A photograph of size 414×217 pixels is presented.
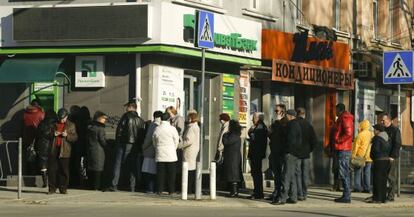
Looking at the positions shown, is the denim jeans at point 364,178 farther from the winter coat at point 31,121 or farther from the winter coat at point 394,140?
the winter coat at point 31,121

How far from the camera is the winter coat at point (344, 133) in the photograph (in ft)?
69.5

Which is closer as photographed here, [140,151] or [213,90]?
[140,151]

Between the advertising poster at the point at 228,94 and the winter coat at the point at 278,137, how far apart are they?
5.32 metres

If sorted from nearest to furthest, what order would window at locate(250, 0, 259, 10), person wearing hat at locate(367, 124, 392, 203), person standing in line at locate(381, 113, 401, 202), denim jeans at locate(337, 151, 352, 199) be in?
denim jeans at locate(337, 151, 352, 199) → person wearing hat at locate(367, 124, 392, 203) → person standing in line at locate(381, 113, 401, 202) → window at locate(250, 0, 259, 10)

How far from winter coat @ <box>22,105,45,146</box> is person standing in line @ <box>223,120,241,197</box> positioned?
4.45 meters

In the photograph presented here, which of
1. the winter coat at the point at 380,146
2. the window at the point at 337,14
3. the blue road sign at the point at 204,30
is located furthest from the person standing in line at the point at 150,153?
the window at the point at 337,14

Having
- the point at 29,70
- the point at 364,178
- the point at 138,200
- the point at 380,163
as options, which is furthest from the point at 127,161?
the point at 364,178

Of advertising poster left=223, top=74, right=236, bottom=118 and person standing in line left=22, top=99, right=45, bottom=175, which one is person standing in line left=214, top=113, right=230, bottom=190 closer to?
advertising poster left=223, top=74, right=236, bottom=118

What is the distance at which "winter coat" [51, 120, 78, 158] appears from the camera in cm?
2086

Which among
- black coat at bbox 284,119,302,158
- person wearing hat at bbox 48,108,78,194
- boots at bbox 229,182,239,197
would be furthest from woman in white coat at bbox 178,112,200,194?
person wearing hat at bbox 48,108,78,194

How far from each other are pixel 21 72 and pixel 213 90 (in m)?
5.19

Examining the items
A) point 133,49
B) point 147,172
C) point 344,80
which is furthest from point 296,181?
point 344,80

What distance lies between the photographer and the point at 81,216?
16469 mm

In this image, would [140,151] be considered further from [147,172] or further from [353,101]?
[353,101]
